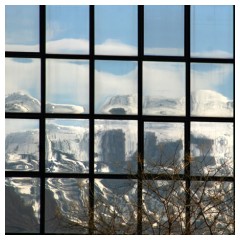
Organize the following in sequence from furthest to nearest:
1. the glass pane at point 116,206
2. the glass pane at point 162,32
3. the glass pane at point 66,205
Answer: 1. the glass pane at point 162,32
2. the glass pane at point 66,205
3. the glass pane at point 116,206

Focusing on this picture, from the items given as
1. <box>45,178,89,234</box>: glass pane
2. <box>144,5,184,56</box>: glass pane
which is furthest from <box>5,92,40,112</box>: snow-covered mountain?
<box>144,5,184,56</box>: glass pane

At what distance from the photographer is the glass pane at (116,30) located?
6.31m

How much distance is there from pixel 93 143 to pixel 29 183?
0.79m

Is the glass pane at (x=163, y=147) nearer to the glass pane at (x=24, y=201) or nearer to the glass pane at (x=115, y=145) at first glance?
the glass pane at (x=115, y=145)

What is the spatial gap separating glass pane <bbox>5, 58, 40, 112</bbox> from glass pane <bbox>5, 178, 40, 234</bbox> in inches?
30.3

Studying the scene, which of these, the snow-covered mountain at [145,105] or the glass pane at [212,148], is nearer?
the snow-covered mountain at [145,105]

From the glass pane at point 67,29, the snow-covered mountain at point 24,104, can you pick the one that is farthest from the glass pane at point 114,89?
the snow-covered mountain at point 24,104

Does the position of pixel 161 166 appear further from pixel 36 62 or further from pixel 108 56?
pixel 36 62

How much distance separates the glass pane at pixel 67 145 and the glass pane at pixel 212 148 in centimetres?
116

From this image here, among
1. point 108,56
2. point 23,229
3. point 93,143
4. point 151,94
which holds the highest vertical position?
point 108,56

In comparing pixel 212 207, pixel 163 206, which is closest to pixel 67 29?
pixel 163 206
